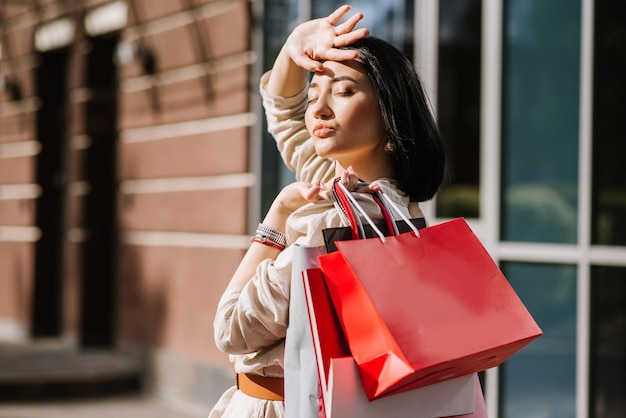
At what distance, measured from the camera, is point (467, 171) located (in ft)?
15.2

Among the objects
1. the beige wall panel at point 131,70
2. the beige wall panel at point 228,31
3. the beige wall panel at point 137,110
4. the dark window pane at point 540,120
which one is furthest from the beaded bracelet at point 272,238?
the beige wall panel at point 131,70

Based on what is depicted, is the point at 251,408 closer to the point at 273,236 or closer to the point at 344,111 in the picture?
the point at 273,236

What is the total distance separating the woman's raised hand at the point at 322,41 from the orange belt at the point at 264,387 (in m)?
0.67

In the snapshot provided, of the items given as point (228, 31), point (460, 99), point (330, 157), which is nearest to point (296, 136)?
point (330, 157)

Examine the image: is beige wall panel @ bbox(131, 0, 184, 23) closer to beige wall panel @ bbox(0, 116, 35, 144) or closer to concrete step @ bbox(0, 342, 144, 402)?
beige wall panel @ bbox(0, 116, 35, 144)

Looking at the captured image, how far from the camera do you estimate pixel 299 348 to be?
167cm

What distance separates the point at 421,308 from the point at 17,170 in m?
8.29

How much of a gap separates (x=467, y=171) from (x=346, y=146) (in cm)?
283

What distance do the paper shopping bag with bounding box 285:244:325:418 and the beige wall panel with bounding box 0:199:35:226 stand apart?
7.67m

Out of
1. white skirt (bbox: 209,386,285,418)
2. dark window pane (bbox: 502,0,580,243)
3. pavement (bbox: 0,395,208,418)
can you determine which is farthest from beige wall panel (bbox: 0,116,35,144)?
white skirt (bbox: 209,386,285,418)

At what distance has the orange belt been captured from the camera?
1863 millimetres

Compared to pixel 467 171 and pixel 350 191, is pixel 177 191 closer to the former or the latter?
pixel 467 171

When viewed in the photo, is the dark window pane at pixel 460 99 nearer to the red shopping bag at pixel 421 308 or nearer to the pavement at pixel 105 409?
the pavement at pixel 105 409

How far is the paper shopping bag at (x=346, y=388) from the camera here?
155 centimetres
